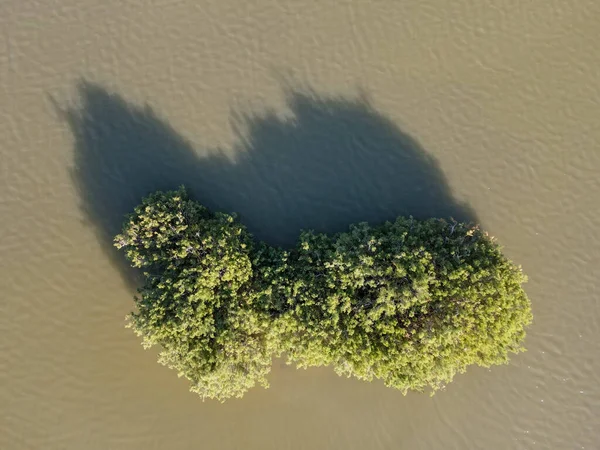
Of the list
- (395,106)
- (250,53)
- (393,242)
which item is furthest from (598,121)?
(250,53)

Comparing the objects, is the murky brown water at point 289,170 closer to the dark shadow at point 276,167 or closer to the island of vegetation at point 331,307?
the dark shadow at point 276,167

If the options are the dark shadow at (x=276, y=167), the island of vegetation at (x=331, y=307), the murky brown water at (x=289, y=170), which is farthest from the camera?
the dark shadow at (x=276, y=167)

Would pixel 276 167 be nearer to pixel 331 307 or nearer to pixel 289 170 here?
pixel 289 170

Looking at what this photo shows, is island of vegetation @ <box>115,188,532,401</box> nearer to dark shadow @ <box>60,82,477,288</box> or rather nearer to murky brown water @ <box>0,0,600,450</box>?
dark shadow @ <box>60,82,477,288</box>


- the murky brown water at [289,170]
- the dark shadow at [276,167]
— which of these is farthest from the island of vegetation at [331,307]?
the murky brown water at [289,170]

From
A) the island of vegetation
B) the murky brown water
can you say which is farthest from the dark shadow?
the island of vegetation

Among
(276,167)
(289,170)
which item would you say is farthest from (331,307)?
(276,167)
